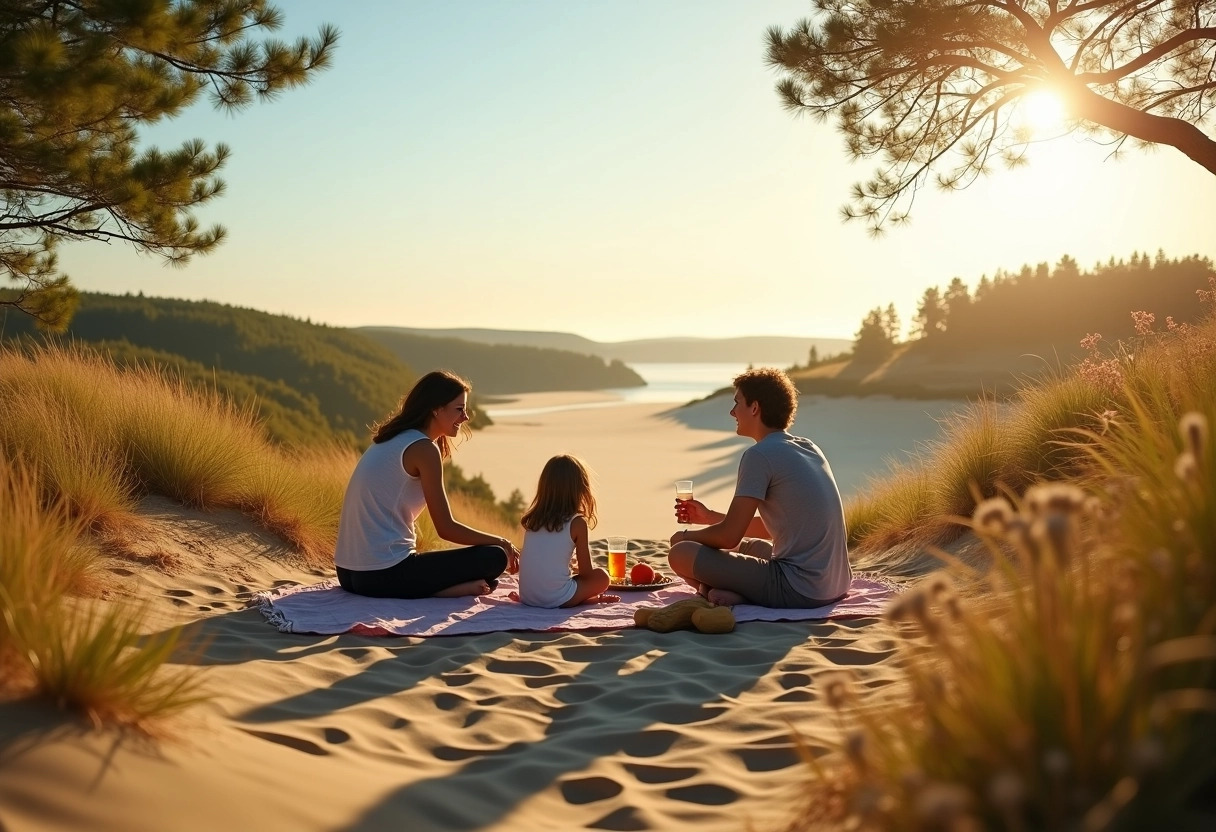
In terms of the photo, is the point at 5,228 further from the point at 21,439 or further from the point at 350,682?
the point at 350,682

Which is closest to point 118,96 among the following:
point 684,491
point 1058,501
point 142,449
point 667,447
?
point 142,449

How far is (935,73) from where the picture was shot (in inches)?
375

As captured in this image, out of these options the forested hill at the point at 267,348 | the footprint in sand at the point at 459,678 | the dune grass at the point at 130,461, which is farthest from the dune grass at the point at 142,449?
the forested hill at the point at 267,348

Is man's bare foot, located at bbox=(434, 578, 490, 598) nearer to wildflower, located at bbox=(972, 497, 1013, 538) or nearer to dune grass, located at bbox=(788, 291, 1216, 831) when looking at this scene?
dune grass, located at bbox=(788, 291, 1216, 831)

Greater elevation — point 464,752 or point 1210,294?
point 1210,294

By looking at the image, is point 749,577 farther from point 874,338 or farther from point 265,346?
point 265,346

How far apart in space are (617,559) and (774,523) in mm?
1258

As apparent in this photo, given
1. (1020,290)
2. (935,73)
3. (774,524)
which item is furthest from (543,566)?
(1020,290)

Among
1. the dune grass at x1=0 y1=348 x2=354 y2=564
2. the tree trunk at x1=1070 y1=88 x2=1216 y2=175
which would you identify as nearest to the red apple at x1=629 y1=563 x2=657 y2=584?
the dune grass at x1=0 y1=348 x2=354 y2=564

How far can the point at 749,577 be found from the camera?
5613 millimetres

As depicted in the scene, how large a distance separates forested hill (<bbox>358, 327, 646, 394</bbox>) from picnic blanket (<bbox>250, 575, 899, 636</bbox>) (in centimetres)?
6065

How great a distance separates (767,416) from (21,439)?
4.63 m

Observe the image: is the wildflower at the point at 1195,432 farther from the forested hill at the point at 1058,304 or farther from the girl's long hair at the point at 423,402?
the forested hill at the point at 1058,304

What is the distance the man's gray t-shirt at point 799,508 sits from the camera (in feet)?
17.7
